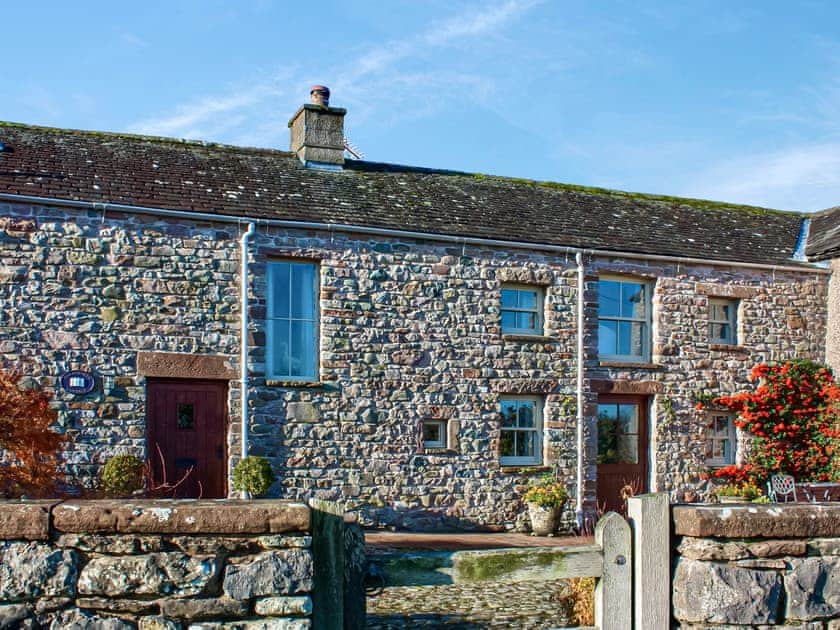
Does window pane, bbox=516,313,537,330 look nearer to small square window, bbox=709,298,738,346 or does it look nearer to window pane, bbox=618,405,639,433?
window pane, bbox=618,405,639,433

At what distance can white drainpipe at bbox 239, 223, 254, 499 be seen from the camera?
1325cm

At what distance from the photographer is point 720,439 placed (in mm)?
16469

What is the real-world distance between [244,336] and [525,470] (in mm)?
4925

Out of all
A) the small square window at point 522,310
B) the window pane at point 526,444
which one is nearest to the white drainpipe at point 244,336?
the small square window at point 522,310

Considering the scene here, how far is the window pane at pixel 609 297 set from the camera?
52.2 ft

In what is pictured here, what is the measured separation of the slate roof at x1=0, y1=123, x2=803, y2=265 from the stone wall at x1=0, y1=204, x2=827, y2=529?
1.24 ft

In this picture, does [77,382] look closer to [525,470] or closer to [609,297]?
[525,470]

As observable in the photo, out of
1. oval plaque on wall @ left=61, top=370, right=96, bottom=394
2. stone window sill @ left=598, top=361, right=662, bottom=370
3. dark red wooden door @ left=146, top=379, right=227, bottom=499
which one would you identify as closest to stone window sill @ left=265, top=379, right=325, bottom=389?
dark red wooden door @ left=146, top=379, right=227, bottom=499

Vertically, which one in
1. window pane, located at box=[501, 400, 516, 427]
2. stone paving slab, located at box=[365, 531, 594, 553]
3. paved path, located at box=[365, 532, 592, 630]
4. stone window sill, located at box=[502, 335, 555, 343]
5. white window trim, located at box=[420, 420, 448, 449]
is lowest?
stone paving slab, located at box=[365, 531, 594, 553]

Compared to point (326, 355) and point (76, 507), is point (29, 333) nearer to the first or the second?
point (326, 355)

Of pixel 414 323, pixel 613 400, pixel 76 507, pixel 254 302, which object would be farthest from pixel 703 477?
pixel 76 507

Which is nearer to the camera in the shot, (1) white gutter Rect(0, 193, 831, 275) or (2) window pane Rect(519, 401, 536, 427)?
(1) white gutter Rect(0, 193, 831, 275)


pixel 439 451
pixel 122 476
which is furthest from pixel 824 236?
pixel 122 476

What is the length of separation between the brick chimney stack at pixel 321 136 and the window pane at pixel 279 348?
3.53 meters
